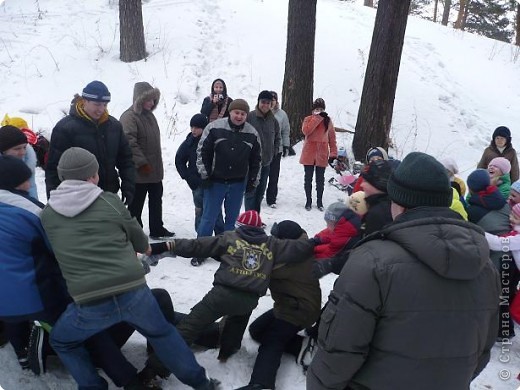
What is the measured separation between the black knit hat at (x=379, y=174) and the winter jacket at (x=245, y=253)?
0.76 m

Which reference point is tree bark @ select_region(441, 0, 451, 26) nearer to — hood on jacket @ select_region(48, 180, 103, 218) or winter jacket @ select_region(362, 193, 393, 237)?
winter jacket @ select_region(362, 193, 393, 237)

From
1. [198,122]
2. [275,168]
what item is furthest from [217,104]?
[198,122]

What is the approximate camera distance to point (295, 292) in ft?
11.8

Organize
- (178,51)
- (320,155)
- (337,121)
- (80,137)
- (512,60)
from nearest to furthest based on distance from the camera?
(80,137) → (320,155) → (337,121) → (178,51) → (512,60)

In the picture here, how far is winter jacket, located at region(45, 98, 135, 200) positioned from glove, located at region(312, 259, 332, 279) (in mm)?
2219

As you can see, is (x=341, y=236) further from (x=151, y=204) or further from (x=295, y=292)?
(x=151, y=204)

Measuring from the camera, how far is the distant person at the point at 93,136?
4059 mm

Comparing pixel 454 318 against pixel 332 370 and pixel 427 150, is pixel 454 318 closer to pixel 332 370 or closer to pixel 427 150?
pixel 332 370

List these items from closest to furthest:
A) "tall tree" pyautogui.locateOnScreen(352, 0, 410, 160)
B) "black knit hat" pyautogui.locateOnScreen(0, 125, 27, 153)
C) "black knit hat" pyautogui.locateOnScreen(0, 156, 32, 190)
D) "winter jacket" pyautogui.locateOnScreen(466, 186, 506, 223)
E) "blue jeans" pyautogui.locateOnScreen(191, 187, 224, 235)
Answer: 1. "black knit hat" pyautogui.locateOnScreen(0, 156, 32, 190)
2. "black knit hat" pyautogui.locateOnScreen(0, 125, 27, 153)
3. "winter jacket" pyautogui.locateOnScreen(466, 186, 506, 223)
4. "blue jeans" pyautogui.locateOnScreen(191, 187, 224, 235)
5. "tall tree" pyautogui.locateOnScreen(352, 0, 410, 160)

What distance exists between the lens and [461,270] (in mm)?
1734

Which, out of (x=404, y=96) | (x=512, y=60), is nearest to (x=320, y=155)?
(x=404, y=96)

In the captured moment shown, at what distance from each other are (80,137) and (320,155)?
404cm

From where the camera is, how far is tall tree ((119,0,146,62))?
10.3 meters

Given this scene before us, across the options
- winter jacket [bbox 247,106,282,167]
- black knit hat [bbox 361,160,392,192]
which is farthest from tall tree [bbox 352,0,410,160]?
black knit hat [bbox 361,160,392,192]
